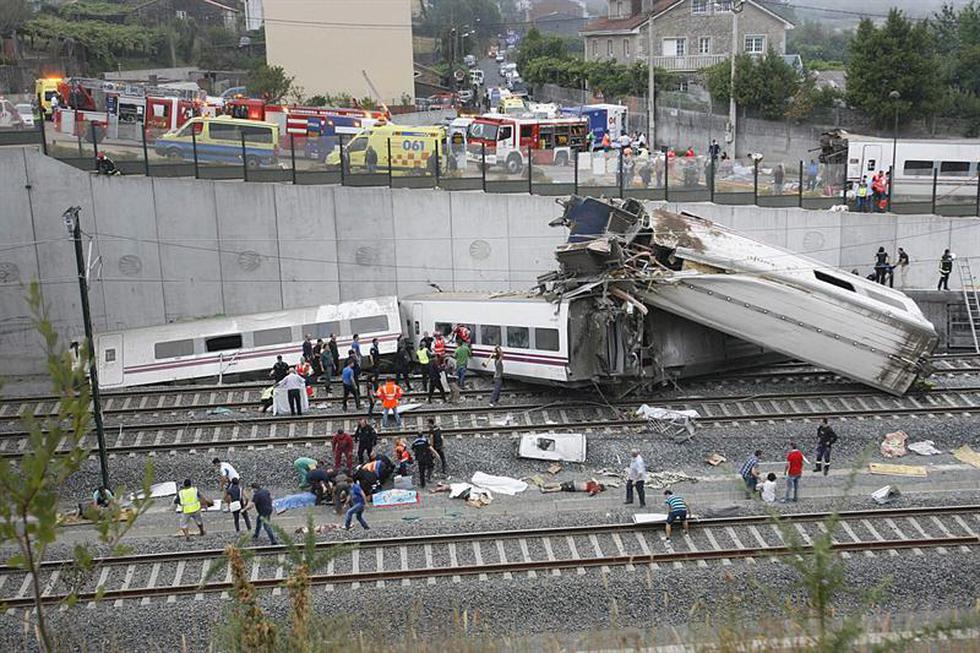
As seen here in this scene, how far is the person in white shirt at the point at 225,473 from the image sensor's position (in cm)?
1928

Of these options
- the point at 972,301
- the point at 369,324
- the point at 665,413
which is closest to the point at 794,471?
the point at 665,413

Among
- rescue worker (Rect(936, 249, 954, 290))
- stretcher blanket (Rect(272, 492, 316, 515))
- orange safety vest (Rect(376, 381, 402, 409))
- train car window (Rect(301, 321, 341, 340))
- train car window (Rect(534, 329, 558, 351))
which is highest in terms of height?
rescue worker (Rect(936, 249, 954, 290))

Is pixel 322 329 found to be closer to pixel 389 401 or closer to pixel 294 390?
pixel 294 390

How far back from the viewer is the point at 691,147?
58.4m

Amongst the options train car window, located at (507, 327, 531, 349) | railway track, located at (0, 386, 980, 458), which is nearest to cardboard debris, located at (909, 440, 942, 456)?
railway track, located at (0, 386, 980, 458)

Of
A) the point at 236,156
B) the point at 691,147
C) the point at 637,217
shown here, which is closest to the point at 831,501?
the point at 637,217

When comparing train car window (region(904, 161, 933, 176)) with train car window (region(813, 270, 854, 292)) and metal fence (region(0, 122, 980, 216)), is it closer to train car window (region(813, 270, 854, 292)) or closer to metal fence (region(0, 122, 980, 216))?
metal fence (region(0, 122, 980, 216))

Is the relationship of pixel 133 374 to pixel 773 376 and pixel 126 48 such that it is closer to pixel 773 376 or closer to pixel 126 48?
pixel 773 376

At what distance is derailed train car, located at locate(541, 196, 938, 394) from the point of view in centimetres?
2425

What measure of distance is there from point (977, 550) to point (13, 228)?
2499 cm

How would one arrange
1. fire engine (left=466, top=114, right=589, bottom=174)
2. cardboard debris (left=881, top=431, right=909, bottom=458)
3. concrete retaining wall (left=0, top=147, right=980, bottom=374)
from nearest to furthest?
cardboard debris (left=881, top=431, right=909, bottom=458)
concrete retaining wall (left=0, top=147, right=980, bottom=374)
fire engine (left=466, top=114, right=589, bottom=174)

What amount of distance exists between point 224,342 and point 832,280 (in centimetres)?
1527

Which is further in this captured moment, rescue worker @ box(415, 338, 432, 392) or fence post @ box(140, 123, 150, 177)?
fence post @ box(140, 123, 150, 177)

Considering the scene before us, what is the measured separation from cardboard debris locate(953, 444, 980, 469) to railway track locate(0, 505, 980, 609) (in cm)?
333
